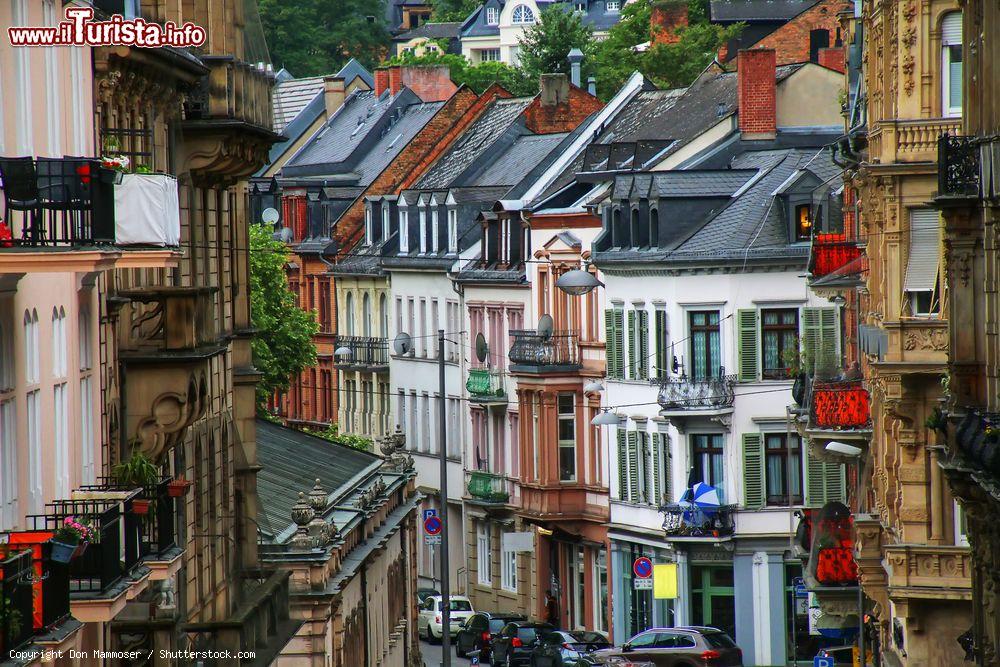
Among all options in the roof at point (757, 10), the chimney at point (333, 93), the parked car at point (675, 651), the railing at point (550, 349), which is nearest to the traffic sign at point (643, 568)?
the parked car at point (675, 651)

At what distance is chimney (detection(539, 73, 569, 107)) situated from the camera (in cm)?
8494

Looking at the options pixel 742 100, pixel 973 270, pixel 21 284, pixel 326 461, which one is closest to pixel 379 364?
pixel 742 100

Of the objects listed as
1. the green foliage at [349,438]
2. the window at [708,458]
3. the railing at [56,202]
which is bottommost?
the green foliage at [349,438]

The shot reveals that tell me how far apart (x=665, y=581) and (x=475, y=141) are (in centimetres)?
2999

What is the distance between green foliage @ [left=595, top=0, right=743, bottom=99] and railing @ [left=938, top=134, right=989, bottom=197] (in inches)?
3114

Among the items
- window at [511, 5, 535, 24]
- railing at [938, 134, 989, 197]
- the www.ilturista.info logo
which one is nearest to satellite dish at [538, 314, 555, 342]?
railing at [938, 134, 989, 197]

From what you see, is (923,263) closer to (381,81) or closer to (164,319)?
(164,319)

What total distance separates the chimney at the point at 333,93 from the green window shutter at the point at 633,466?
44040 millimetres

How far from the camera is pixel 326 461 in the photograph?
5653 cm

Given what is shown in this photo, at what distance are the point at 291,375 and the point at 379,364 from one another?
13.1 metres

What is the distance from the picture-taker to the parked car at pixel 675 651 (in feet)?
180

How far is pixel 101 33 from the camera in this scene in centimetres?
2373

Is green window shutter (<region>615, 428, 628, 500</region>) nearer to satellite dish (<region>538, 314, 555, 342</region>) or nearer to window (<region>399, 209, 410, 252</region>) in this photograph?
satellite dish (<region>538, 314, 555, 342</region>)

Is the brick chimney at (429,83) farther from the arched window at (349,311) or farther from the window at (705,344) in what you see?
the window at (705,344)
